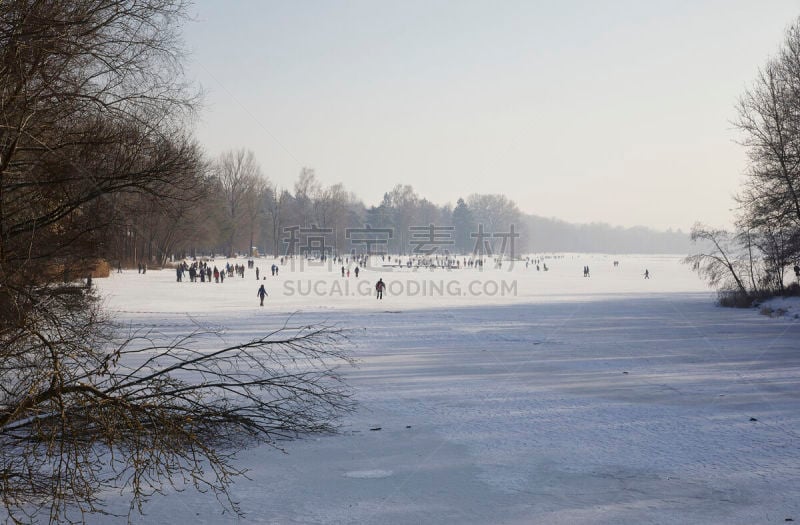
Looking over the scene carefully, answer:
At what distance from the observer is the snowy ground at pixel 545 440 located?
20.0 feet

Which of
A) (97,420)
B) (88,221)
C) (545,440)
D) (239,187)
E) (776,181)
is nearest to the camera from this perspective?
(97,420)

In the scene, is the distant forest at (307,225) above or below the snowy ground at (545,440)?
above

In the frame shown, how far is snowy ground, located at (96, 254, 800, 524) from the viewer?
6102 millimetres

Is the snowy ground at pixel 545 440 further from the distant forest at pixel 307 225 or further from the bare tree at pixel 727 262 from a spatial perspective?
the distant forest at pixel 307 225

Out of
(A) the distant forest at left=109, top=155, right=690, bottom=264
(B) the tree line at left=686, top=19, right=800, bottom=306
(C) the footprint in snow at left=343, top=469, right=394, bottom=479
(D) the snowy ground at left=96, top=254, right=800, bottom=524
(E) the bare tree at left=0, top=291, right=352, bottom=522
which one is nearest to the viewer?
(E) the bare tree at left=0, top=291, right=352, bottom=522

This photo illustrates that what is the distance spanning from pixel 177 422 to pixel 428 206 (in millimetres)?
160614

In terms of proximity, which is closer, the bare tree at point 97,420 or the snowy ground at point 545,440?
the bare tree at point 97,420

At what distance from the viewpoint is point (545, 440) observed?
829 cm

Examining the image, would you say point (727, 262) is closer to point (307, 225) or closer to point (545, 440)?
point (545, 440)

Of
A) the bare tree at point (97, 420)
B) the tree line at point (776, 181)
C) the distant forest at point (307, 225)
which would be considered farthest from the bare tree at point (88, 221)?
the distant forest at point (307, 225)

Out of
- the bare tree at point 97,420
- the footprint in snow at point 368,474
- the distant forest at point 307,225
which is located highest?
the distant forest at point 307,225

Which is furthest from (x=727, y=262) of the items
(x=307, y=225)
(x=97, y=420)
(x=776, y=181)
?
(x=307, y=225)

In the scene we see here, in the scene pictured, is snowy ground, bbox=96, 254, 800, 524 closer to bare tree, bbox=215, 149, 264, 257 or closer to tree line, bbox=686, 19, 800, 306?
tree line, bbox=686, 19, 800, 306

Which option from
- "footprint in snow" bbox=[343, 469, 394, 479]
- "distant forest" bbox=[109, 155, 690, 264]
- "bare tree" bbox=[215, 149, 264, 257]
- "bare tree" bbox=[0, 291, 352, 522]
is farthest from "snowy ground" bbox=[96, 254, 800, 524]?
"bare tree" bbox=[215, 149, 264, 257]
